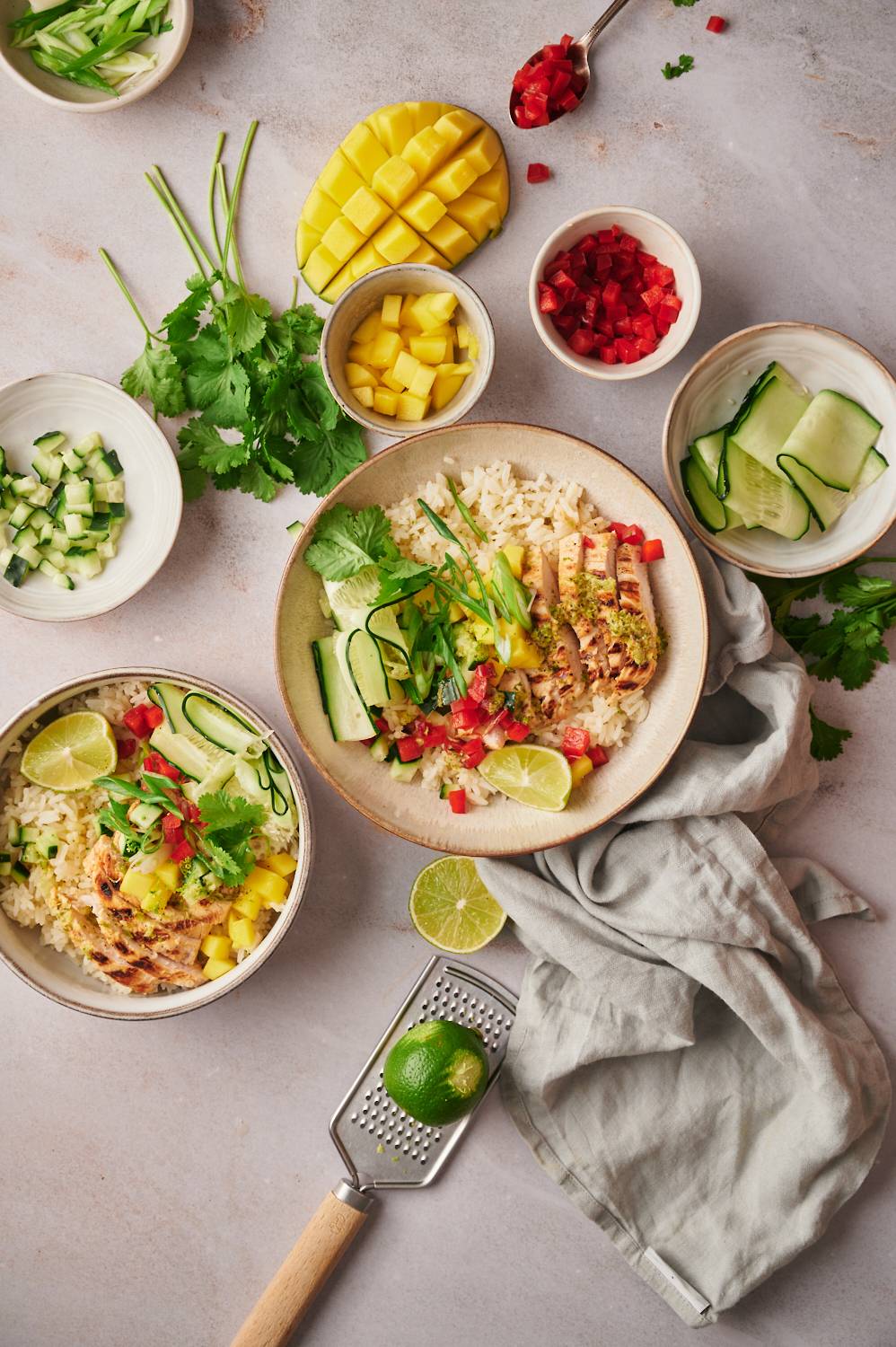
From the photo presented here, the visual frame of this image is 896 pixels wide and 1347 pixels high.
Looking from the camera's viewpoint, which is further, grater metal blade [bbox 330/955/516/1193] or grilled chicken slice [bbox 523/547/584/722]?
grater metal blade [bbox 330/955/516/1193]

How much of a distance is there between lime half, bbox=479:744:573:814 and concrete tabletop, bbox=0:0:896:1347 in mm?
562

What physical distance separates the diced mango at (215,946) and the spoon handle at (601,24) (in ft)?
10.2

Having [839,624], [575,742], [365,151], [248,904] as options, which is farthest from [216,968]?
[365,151]

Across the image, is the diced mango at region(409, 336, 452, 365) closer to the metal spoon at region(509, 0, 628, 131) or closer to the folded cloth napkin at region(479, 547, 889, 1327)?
the metal spoon at region(509, 0, 628, 131)

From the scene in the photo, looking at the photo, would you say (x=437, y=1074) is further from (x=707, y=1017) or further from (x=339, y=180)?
(x=339, y=180)

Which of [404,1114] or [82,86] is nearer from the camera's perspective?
[82,86]

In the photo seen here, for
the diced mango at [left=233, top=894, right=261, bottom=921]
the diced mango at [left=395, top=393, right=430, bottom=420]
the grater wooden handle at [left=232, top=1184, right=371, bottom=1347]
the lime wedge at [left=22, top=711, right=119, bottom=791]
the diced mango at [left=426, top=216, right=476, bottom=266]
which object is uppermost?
the diced mango at [left=426, top=216, right=476, bottom=266]

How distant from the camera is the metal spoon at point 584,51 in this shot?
2.82 m

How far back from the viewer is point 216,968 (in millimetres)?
2896

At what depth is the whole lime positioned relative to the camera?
269 cm

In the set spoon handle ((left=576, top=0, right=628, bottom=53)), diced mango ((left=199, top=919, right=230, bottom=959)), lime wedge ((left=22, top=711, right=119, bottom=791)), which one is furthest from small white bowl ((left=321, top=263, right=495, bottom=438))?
diced mango ((left=199, top=919, right=230, bottom=959))

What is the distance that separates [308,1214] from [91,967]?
123 centimetres

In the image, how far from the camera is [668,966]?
9.50 ft

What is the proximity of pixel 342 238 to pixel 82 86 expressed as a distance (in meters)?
1.04
